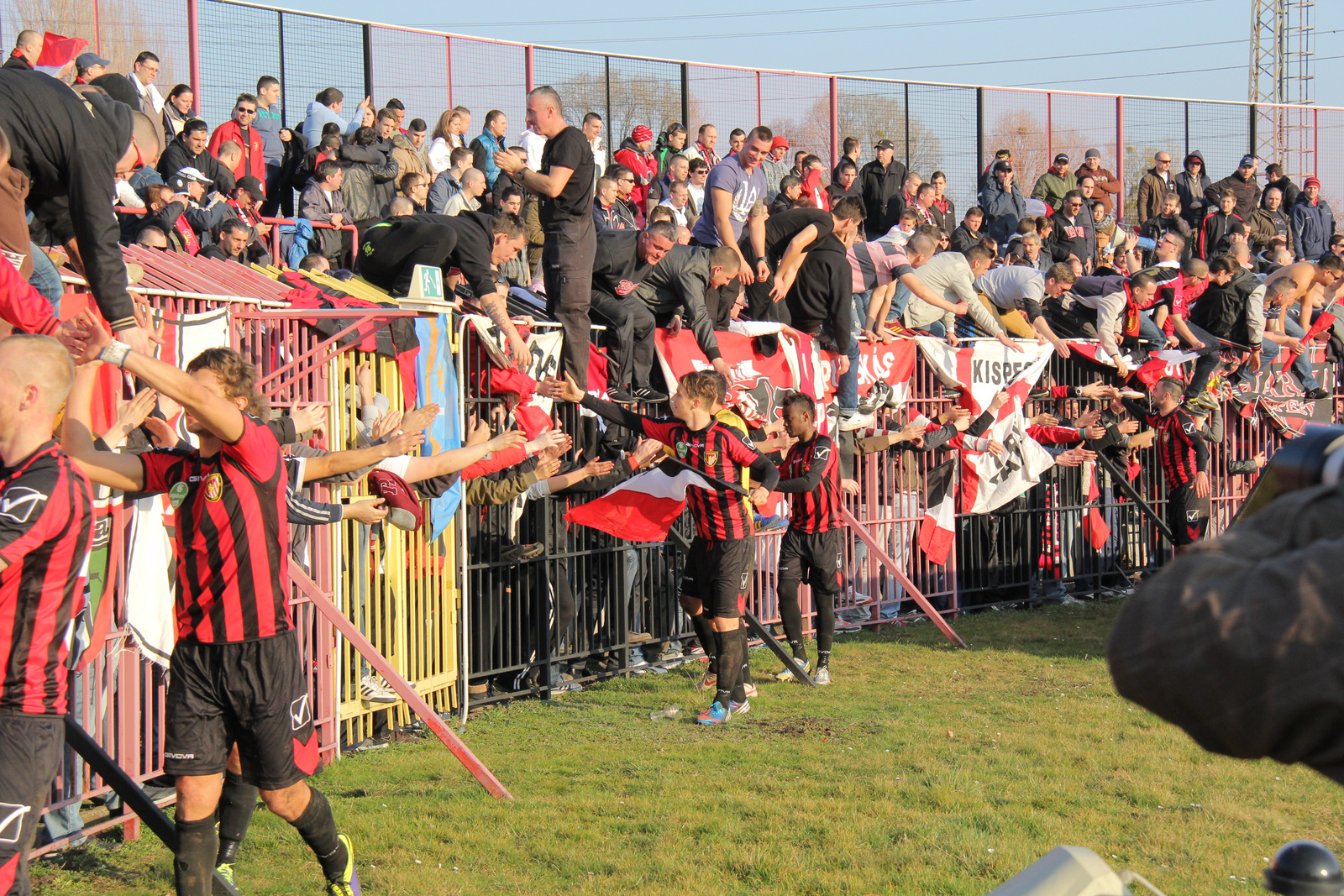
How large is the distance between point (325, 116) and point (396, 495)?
8532mm

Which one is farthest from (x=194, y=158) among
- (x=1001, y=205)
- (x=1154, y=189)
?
(x=1154, y=189)

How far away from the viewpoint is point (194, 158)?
11414 mm

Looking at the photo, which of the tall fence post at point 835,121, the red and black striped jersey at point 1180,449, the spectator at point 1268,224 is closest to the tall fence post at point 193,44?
the tall fence post at point 835,121

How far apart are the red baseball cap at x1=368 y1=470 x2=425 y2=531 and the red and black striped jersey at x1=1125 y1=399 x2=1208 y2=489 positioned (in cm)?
905

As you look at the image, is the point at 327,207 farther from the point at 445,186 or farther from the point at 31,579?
the point at 31,579

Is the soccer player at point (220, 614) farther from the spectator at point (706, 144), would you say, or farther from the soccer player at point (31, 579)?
the spectator at point (706, 144)

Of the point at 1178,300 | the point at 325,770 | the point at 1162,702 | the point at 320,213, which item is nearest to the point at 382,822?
the point at 325,770

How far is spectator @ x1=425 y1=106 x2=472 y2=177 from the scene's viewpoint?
13.6 metres

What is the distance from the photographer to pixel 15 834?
145 inches

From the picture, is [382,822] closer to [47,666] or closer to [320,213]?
[47,666]

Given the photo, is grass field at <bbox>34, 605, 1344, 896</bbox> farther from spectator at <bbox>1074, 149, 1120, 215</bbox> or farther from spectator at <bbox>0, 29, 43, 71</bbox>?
spectator at <bbox>1074, 149, 1120, 215</bbox>

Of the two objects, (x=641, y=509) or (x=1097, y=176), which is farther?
(x=1097, y=176)

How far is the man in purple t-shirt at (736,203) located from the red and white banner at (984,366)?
2.22 metres

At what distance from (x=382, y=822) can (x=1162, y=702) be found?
5405 mm
